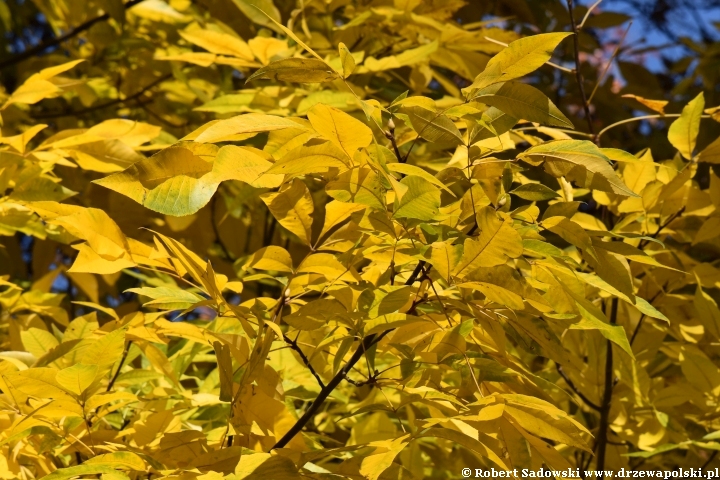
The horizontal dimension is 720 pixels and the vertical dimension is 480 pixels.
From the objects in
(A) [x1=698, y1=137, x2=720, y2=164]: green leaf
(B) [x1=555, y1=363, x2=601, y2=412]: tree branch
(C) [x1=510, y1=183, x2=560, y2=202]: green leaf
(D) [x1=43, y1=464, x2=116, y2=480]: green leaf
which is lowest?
(B) [x1=555, y1=363, x2=601, y2=412]: tree branch

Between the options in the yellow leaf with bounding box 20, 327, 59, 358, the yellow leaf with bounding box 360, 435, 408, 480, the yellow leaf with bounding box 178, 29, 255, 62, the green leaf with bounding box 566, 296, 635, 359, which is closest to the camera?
the yellow leaf with bounding box 360, 435, 408, 480

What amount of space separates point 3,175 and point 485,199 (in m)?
0.59

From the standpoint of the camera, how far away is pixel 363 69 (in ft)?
3.55

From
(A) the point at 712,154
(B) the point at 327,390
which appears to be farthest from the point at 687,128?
(B) the point at 327,390

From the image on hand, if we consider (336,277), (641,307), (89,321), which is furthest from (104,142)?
(641,307)

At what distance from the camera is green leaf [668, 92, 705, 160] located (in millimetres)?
905

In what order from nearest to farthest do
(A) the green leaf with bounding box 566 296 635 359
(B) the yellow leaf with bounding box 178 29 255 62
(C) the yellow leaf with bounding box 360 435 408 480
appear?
(C) the yellow leaf with bounding box 360 435 408 480 → (A) the green leaf with bounding box 566 296 635 359 → (B) the yellow leaf with bounding box 178 29 255 62

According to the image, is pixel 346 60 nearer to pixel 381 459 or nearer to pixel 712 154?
pixel 381 459

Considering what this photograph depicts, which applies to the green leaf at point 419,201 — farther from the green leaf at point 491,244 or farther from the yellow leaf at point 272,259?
the yellow leaf at point 272,259

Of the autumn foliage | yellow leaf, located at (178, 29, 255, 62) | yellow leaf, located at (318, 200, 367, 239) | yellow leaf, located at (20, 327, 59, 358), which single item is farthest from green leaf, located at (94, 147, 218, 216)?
yellow leaf, located at (178, 29, 255, 62)

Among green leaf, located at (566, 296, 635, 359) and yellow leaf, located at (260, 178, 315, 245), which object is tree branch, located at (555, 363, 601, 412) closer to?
green leaf, located at (566, 296, 635, 359)

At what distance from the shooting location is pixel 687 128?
92cm

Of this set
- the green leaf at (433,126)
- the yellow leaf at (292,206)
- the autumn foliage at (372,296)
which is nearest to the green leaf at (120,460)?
the autumn foliage at (372,296)

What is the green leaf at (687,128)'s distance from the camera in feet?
2.97
